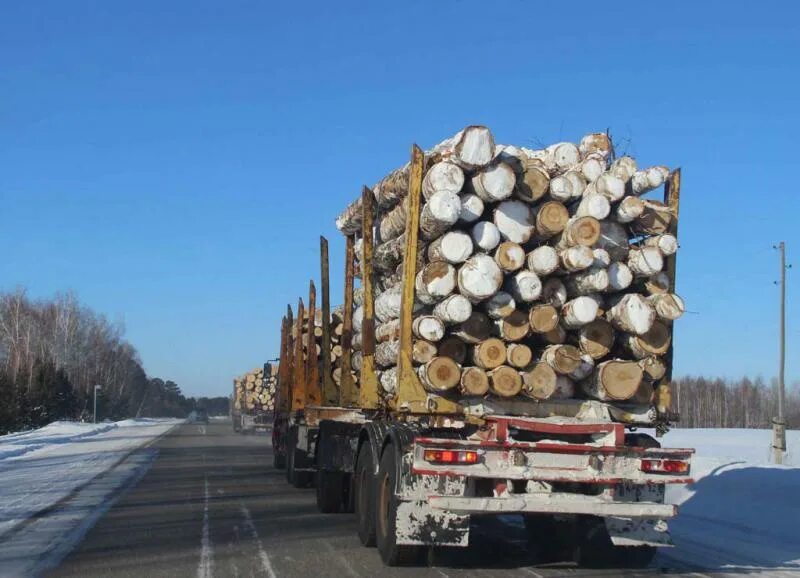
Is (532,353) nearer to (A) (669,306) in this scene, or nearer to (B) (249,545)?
(A) (669,306)

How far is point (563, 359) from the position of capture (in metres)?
8.88

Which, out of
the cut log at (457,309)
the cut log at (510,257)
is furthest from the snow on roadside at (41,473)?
the cut log at (510,257)

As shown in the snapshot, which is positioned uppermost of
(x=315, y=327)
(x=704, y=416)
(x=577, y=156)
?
(x=577, y=156)

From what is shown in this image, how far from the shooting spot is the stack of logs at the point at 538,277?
8812 mm

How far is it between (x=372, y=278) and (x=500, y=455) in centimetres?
375

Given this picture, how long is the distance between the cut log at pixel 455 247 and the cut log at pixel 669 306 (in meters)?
1.92

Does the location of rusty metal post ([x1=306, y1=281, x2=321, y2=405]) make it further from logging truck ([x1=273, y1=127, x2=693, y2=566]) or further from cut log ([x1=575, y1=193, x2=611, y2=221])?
cut log ([x1=575, y1=193, x2=611, y2=221])

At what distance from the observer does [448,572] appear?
344 inches

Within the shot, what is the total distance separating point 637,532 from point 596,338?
1.87 m

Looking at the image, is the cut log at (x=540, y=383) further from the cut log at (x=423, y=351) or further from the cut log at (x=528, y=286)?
the cut log at (x=423, y=351)

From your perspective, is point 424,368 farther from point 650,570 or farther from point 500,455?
point 650,570

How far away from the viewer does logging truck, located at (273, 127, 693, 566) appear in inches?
325

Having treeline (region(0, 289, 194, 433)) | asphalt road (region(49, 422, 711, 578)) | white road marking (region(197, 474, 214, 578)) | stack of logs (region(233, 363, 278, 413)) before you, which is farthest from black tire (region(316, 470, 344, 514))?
treeline (region(0, 289, 194, 433))

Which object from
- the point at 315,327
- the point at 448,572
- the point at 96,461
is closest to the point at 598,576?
the point at 448,572
